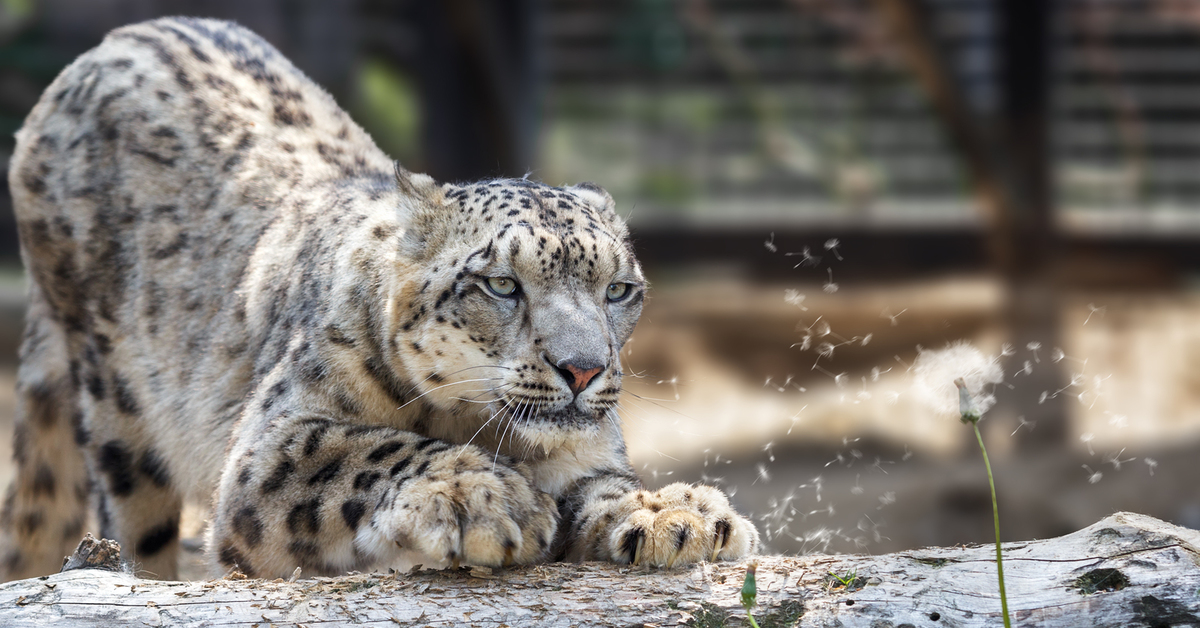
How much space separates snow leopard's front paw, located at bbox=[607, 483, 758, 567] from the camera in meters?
3.01

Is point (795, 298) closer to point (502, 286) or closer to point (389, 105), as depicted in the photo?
point (389, 105)

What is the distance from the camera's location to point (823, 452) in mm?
10781

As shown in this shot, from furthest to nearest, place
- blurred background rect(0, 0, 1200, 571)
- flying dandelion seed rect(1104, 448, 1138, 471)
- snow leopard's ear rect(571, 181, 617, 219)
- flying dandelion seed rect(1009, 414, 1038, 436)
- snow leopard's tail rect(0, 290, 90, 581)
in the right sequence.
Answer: flying dandelion seed rect(1009, 414, 1038, 436) → blurred background rect(0, 0, 1200, 571) → flying dandelion seed rect(1104, 448, 1138, 471) → snow leopard's tail rect(0, 290, 90, 581) → snow leopard's ear rect(571, 181, 617, 219)

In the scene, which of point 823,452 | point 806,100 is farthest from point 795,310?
point 806,100

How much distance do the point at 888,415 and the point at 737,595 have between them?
847 cm

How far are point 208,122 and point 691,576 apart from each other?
3040 mm

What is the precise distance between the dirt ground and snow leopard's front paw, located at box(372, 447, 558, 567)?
474 centimetres

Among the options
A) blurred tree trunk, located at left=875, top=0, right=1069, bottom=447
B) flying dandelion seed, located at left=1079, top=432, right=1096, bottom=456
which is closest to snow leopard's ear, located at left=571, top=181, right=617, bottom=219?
blurred tree trunk, located at left=875, top=0, right=1069, bottom=447

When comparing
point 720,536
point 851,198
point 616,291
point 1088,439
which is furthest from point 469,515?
point 851,198

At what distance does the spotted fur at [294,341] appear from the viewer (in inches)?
126

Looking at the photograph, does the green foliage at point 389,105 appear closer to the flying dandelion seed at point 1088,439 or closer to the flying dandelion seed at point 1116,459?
the flying dandelion seed at point 1088,439

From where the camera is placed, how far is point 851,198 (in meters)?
13.5

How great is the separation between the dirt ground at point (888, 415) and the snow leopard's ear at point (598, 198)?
3.94 metres

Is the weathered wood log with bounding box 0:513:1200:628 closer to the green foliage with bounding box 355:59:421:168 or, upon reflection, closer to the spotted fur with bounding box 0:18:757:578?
the spotted fur with bounding box 0:18:757:578
